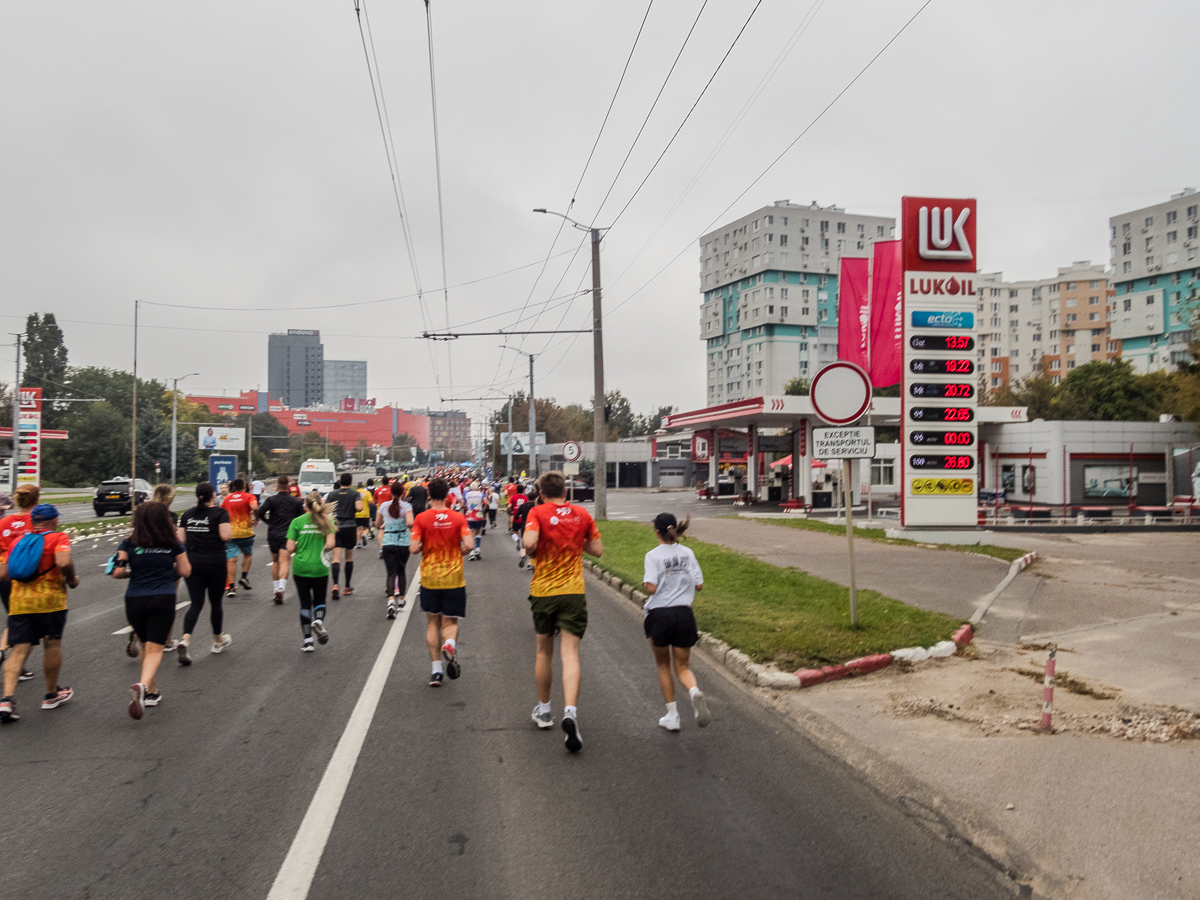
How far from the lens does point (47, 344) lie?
82.4 meters

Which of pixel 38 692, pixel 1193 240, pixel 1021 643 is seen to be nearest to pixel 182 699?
pixel 38 692

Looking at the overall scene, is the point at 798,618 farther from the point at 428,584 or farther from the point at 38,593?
the point at 38,593

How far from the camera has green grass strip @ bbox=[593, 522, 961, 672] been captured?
8328 millimetres

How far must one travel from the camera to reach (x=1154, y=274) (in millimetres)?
86500

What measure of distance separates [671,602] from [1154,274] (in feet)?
327

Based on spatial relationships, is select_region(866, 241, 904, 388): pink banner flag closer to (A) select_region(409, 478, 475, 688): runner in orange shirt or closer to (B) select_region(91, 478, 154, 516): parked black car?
(A) select_region(409, 478, 475, 688): runner in orange shirt

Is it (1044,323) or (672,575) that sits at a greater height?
(1044,323)

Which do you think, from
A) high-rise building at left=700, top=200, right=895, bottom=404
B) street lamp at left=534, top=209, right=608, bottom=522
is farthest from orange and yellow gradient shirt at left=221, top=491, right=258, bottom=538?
high-rise building at left=700, top=200, right=895, bottom=404

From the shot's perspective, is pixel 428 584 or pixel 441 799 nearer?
pixel 441 799

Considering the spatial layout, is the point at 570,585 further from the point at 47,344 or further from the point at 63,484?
the point at 47,344

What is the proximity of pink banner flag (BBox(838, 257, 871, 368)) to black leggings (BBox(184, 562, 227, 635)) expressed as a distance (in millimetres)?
19306

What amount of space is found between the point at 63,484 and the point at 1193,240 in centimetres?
10860

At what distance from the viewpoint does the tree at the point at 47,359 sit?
80312mm

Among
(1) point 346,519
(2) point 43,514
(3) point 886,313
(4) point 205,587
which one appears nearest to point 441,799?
(2) point 43,514
